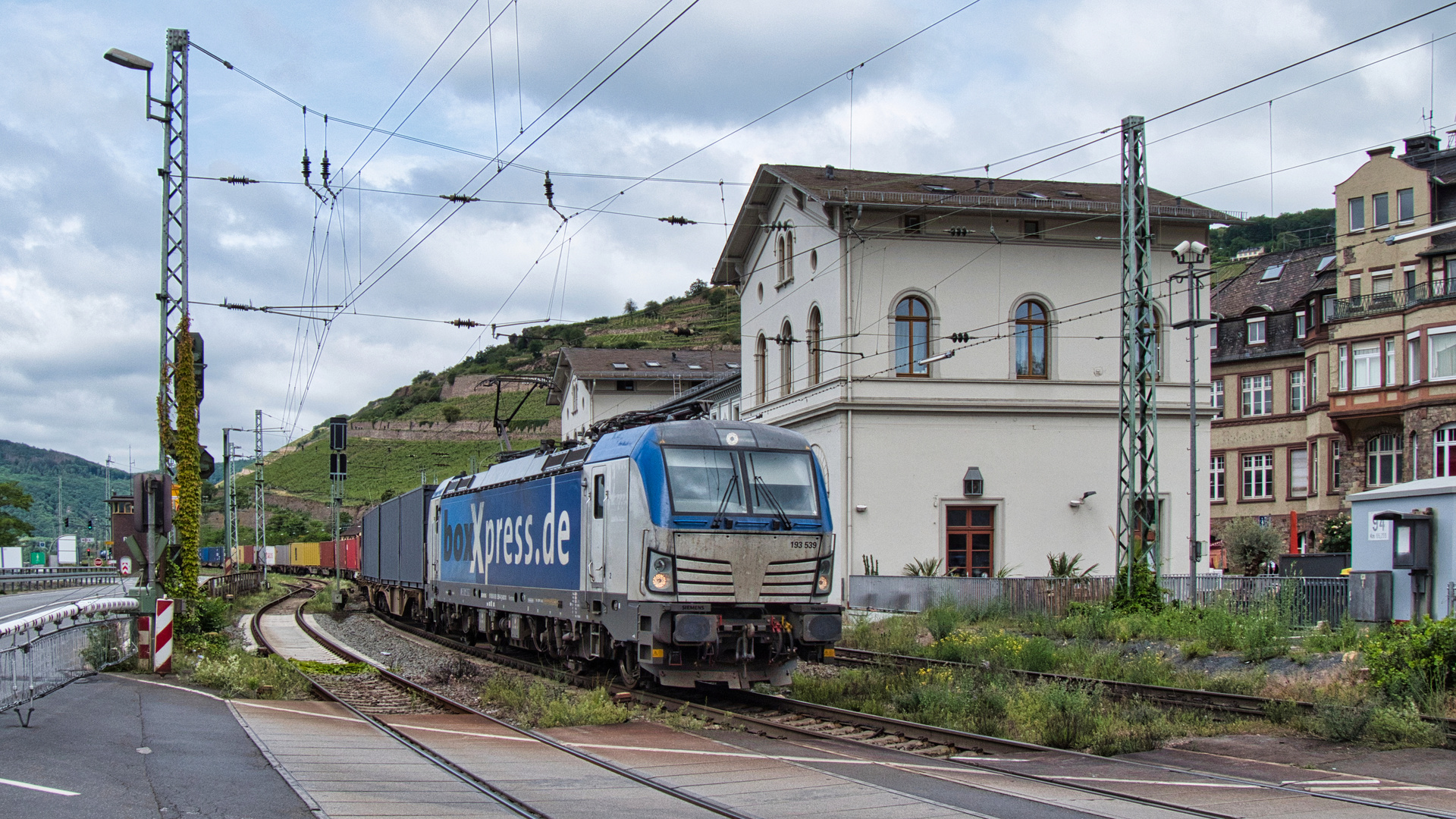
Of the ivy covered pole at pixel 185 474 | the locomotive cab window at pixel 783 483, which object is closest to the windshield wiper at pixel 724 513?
the locomotive cab window at pixel 783 483

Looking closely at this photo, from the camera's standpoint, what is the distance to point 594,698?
13.9m

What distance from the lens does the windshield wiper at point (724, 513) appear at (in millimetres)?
14484

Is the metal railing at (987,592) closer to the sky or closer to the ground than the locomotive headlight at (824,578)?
closer to the ground

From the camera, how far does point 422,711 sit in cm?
1509

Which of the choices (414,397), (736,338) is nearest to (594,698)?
(736,338)

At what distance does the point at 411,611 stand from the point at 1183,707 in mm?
22963

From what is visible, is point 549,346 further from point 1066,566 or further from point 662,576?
point 662,576

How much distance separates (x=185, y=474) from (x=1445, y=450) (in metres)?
38.0

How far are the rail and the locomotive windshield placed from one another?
6.81 m

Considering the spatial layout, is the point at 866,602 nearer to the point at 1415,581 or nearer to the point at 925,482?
the point at 925,482

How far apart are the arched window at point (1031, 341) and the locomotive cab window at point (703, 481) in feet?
63.6

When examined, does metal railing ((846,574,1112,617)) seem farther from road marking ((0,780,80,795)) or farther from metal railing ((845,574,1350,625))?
road marking ((0,780,80,795))

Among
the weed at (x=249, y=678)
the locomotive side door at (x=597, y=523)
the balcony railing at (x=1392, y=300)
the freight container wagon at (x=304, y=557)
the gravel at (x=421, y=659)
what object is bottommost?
the freight container wagon at (x=304, y=557)

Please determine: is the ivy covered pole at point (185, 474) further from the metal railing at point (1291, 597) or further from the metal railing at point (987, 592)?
the metal railing at point (1291, 597)
